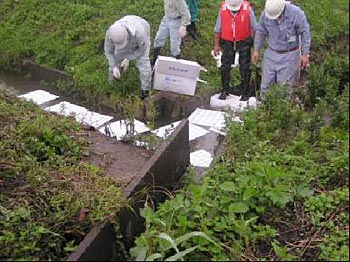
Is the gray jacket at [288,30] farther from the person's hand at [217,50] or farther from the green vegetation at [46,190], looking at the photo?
the green vegetation at [46,190]

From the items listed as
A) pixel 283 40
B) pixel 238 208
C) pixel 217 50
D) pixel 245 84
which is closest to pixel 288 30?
pixel 283 40

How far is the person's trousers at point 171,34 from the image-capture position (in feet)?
28.1

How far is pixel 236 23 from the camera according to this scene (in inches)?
295

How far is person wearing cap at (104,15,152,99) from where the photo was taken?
7.44m

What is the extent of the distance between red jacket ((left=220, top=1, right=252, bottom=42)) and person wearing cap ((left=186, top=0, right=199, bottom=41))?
169 centimetres

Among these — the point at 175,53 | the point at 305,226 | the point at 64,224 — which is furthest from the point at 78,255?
the point at 175,53

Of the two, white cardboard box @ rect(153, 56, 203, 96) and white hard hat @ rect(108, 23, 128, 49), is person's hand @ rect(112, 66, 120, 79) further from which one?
white hard hat @ rect(108, 23, 128, 49)

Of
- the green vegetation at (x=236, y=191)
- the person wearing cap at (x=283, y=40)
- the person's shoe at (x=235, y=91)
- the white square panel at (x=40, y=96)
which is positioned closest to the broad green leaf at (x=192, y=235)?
the green vegetation at (x=236, y=191)

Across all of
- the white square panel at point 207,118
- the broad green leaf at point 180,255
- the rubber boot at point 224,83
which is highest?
the broad green leaf at point 180,255

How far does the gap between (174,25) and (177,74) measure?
2.63 ft

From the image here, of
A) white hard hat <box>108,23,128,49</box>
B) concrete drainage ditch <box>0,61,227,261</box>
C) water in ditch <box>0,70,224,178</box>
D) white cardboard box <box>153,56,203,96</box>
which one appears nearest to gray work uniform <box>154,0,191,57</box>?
white cardboard box <box>153,56,203,96</box>

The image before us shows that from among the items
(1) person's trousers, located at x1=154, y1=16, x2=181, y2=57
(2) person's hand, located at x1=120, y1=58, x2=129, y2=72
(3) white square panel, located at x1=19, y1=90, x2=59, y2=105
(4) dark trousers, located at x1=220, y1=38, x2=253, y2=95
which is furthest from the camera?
(3) white square panel, located at x1=19, y1=90, x2=59, y2=105

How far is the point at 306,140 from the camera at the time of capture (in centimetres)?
439

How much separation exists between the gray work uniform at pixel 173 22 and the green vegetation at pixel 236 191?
9.41 feet
